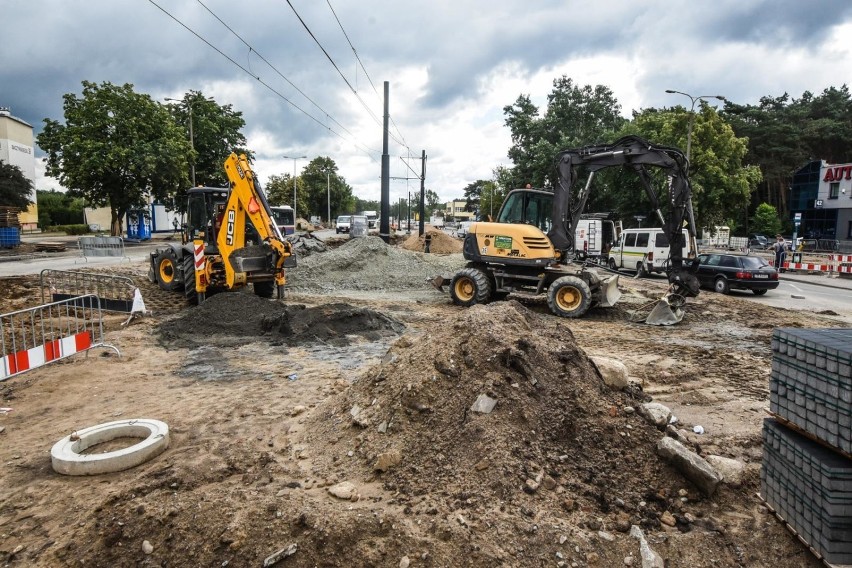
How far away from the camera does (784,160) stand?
51.1 metres

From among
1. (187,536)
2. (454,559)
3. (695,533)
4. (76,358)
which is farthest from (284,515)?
(76,358)

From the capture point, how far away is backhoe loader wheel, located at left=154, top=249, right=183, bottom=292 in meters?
13.3

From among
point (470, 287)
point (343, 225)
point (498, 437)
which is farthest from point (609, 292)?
point (343, 225)

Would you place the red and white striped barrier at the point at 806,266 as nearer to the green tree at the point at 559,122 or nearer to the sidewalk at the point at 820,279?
the sidewalk at the point at 820,279

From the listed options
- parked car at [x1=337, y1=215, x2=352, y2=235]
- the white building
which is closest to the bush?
the white building

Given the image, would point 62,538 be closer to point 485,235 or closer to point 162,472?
point 162,472

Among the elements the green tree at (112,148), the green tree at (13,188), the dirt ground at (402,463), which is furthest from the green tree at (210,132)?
the dirt ground at (402,463)

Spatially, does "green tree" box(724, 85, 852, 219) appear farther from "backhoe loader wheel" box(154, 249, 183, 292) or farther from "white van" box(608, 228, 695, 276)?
"backhoe loader wheel" box(154, 249, 183, 292)

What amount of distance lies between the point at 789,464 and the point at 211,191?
1202cm

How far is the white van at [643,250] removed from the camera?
69.7ft

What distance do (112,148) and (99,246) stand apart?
29.3 feet

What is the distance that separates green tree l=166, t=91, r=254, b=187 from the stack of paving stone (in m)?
37.2

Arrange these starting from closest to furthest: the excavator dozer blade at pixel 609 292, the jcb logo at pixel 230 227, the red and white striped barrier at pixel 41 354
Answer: the red and white striped barrier at pixel 41 354
the jcb logo at pixel 230 227
the excavator dozer blade at pixel 609 292

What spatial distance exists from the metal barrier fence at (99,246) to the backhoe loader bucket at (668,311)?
20051 mm
